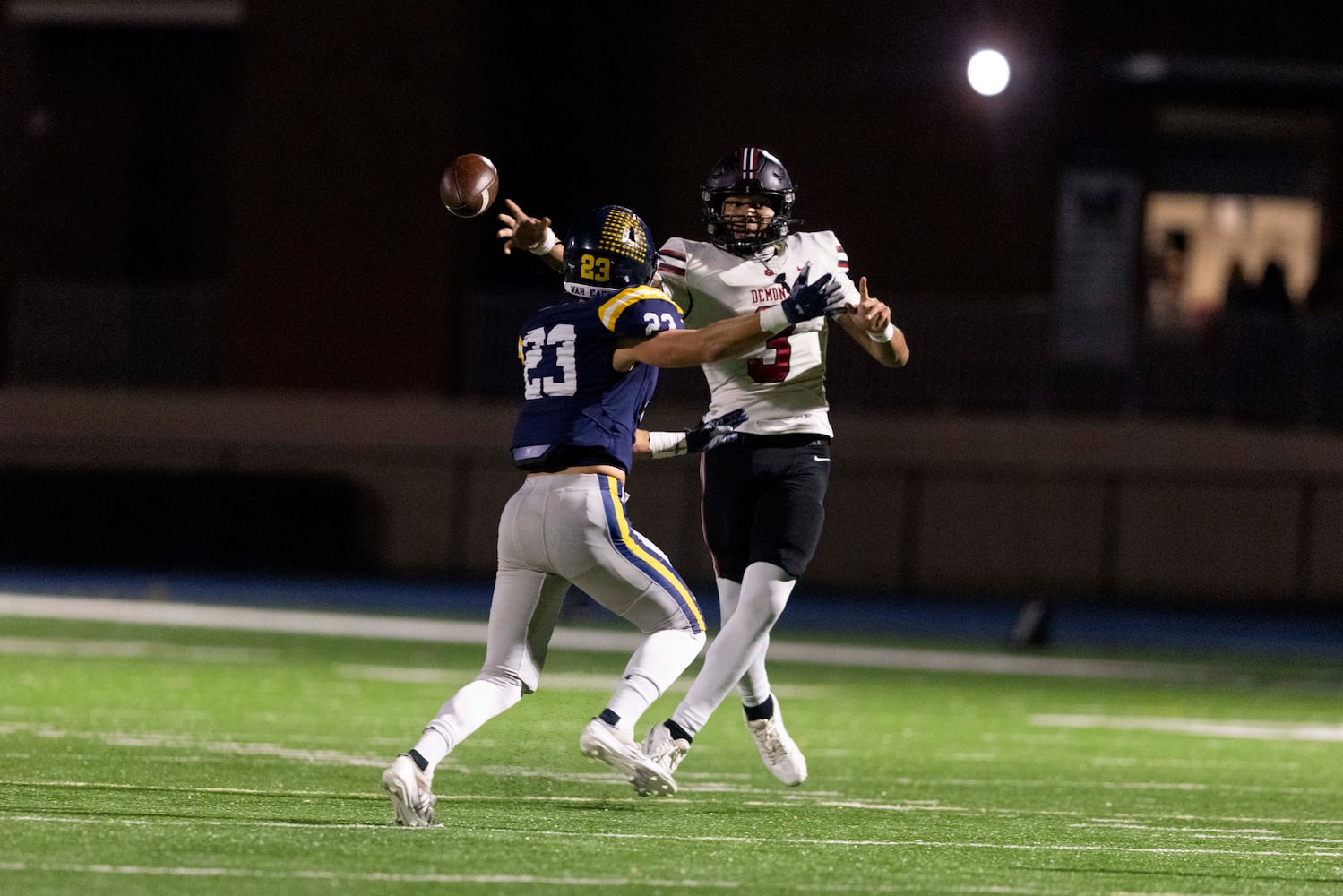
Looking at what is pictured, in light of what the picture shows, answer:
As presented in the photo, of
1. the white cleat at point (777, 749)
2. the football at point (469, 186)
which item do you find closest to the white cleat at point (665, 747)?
the white cleat at point (777, 749)

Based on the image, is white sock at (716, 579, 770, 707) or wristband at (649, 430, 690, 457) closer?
wristband at (649, 430, 690, 457)

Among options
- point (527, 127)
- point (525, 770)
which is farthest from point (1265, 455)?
point (525, 770)

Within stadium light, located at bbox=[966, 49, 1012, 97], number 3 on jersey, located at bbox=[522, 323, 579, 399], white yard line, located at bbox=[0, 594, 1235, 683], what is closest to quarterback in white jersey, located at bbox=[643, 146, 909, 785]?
number 3 on jersey, located at bbox=[522, 323, 579, 399]

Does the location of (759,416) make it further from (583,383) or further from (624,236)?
(583,383)

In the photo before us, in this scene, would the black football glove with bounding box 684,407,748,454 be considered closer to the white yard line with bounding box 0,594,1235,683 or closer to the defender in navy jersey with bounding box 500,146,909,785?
the defender in navy jersey with bounding box 500,146,909,785

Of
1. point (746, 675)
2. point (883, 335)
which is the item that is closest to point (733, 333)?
point (883, 335)

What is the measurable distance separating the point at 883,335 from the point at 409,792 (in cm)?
224

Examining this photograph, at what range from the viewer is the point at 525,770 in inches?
326

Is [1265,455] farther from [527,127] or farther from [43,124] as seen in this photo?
[43,124]

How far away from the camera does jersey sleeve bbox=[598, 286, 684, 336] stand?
6312 mm

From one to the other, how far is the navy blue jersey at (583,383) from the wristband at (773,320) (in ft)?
1.11

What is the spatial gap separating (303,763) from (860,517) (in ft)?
48.5

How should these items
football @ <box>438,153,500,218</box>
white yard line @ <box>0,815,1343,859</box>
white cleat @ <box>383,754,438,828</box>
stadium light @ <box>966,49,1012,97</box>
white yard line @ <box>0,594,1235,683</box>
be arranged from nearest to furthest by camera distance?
1. white cleat @ <box>383,754,438,828</box>
2. white yard line @ <box>0,815,1343,859</box>
3. football @ <box>438,153,500,218</box>
4. stadium light @ <box>966,49,1012,97</box>
5. white yard line @ <box>0,594,1235,683</box>

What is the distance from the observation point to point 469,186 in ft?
23.4
